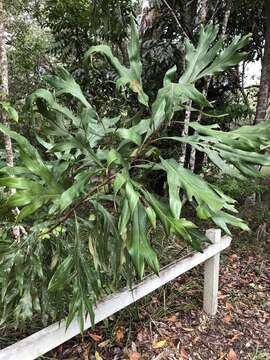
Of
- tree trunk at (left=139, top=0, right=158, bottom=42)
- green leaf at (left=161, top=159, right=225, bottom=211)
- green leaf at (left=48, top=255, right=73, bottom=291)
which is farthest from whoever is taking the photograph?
tree trunk at (left=139, top=0, right=158, bottom=42)

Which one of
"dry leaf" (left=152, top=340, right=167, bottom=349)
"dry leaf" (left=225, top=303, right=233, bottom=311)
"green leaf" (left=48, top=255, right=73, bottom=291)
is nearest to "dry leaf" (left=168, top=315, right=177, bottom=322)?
"dry leaf" (left=152, top=340, right=167, bottom=349)

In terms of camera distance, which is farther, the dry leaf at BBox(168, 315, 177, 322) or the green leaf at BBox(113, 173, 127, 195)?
the dry leaf at BBox(168, 315, 177, 322)

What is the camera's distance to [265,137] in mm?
1593

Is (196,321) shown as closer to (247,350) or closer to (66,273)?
(247,350)

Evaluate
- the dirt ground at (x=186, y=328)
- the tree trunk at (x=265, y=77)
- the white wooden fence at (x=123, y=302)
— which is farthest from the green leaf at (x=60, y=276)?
the tree trunk at (x=265, y=77)

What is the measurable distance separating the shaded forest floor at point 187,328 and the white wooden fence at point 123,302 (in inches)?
7.9

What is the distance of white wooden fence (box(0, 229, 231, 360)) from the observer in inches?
63.9

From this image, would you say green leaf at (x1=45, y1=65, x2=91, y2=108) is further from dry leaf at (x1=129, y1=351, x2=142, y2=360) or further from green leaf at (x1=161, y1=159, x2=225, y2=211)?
dry leaf at (x1=129, y1=351, x2=142, y2=360)

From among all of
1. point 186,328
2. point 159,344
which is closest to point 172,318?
point 186,328

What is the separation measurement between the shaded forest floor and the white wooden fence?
7.9 inches

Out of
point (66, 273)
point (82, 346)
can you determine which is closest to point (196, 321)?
point (82, 346)

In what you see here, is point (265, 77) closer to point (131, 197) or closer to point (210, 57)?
point (210, 57)

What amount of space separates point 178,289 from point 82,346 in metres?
1.05

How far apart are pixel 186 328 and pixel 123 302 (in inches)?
37.1
